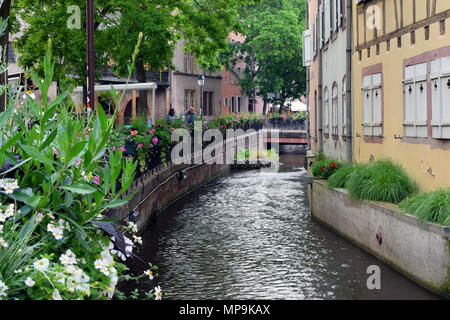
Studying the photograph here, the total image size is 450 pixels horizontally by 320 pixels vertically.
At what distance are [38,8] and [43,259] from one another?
20753 mm

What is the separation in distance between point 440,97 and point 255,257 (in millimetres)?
3719

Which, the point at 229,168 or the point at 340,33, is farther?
the point at 229,168

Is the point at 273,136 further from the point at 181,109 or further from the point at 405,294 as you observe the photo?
the point at 405,294

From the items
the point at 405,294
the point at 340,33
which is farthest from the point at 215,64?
the point at 405,294

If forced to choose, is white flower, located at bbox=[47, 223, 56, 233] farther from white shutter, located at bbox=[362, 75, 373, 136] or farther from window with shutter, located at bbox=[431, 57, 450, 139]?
white shutter, located at bbox=[362, 75, 373, 136]

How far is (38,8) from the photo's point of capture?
76.3ft

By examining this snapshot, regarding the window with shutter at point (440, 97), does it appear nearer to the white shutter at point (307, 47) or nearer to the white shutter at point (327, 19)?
the white shutter at point (327, 19)

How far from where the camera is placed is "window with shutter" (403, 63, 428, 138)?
11.4 meters

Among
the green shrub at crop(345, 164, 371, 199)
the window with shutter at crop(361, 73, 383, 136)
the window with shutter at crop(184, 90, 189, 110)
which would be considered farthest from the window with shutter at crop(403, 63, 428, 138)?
the window with shutter at crop(184, 90, 189, 110)

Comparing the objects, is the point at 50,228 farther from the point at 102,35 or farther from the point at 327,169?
the point at 102,35

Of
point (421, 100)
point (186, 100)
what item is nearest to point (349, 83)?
point (421, 100)

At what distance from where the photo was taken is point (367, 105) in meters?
15.3

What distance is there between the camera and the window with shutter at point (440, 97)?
10375 mm
